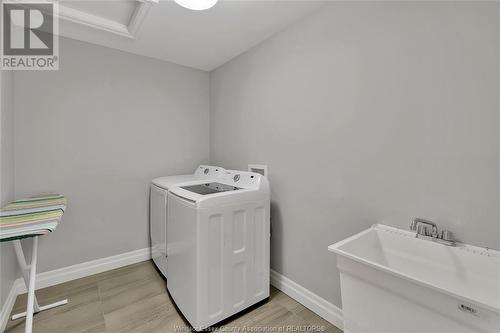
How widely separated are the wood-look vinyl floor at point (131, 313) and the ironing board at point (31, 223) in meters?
0.15

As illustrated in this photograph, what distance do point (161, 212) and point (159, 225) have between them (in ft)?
0.49

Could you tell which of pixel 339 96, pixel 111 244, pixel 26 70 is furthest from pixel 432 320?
pixel 26 70

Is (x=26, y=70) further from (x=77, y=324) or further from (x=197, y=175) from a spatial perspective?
(x=77, y=324)

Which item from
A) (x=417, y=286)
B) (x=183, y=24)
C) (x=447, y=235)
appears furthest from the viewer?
(x=183, y=24)

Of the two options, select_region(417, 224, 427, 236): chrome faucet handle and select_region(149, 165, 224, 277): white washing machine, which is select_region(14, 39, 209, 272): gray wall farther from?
select_region(417, 224, 427, 236): chrome faucet handle

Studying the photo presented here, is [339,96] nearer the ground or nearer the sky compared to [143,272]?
nearer the sky

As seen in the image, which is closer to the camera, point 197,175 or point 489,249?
point 489,249

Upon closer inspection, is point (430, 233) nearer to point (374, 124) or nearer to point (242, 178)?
point (374, 124)

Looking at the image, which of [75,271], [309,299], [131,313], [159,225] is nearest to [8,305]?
[75,271]

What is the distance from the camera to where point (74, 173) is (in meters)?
2.07

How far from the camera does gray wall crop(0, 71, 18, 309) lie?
1.51 metres

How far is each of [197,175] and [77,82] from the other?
1419 mm

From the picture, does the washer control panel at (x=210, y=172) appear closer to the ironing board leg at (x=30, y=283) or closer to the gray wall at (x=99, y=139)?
the gray wall at (x=99, y=139)

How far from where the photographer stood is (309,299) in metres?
1.66
